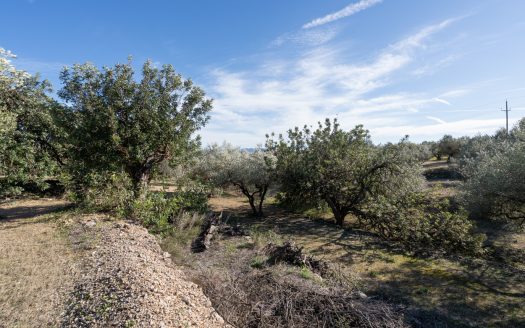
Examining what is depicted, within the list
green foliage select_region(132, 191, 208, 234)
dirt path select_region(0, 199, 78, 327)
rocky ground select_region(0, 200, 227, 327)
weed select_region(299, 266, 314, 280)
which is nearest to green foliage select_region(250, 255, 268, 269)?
weed select_region(299, 266, 314, 280)

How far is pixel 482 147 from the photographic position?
1241 inches

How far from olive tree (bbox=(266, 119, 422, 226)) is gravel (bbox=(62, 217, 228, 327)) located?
10.8 metres

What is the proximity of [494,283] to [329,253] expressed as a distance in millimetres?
5265

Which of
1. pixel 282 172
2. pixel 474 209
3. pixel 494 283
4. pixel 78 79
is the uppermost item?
pixel 78 79

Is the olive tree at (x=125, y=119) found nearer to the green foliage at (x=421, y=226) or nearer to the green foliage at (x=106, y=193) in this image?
the green foliage at (x=106, y=193)

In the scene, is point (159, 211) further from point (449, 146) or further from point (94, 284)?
point (449, 146)

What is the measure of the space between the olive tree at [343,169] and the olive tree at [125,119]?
22.8 feet

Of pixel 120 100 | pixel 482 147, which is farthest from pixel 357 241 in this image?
pixel 482 147

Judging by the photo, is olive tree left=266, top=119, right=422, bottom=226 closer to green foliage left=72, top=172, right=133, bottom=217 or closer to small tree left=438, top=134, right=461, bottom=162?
green foliage left=72, top=172, right=133, bottom=217

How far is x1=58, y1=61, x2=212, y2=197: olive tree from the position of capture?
1174 cm

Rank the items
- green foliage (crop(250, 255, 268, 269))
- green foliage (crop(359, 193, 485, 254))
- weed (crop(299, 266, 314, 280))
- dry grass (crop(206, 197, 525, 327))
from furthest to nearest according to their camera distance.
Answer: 1. green foliage (crop(359, 193, 485, 254))
2. green foliage (crop(250, 255, 268, 269))
3. weed (crop(299, 266, 314, 280))
4. dry grass (crop(206, 197, 525, 327))

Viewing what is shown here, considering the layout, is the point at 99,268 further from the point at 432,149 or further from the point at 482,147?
the point at 432,149

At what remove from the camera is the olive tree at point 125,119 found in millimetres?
11742

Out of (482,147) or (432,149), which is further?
(432,149)
